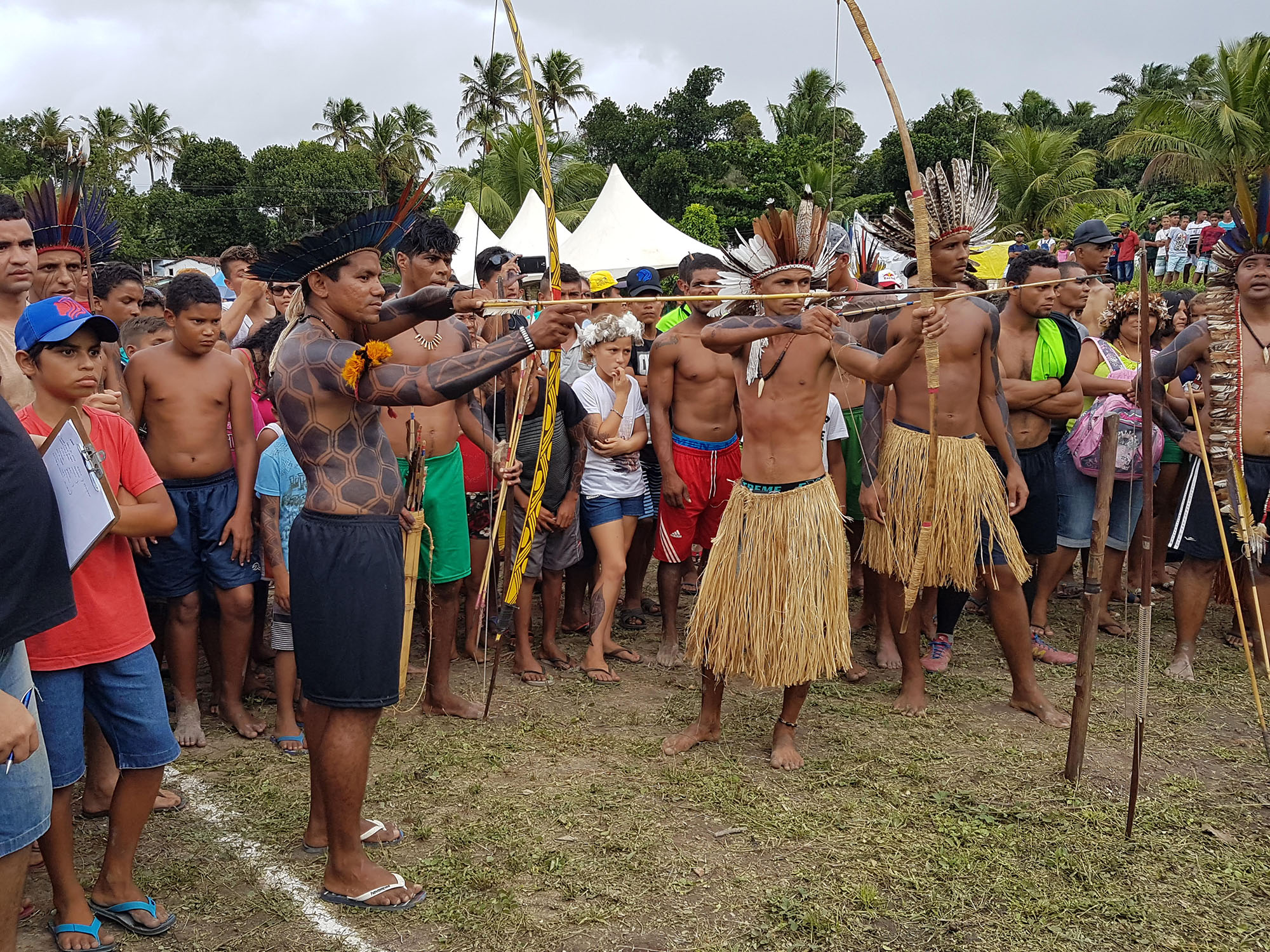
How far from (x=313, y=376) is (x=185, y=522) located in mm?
1918

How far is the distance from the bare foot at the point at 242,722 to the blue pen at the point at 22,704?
2573mm

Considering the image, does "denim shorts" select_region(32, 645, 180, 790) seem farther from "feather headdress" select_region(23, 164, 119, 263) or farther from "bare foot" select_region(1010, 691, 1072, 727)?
"bare foot" select_region(1010, 691, 1072, 727)

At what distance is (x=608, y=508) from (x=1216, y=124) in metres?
26.3

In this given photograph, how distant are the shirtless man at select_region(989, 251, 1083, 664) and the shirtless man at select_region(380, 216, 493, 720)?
328 cm

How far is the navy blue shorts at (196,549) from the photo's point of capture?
185 inches

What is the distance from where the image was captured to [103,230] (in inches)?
208

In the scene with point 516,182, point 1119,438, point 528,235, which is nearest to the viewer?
point 1119,438

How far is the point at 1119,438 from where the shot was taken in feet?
20.9

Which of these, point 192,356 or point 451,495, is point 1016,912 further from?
point 192,356

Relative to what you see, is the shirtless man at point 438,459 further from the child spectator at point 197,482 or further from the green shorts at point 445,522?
the child spectator at point 197,482

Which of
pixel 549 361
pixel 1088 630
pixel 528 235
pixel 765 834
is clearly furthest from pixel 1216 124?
pixel 765 834

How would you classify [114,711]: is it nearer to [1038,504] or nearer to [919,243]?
[919,243]

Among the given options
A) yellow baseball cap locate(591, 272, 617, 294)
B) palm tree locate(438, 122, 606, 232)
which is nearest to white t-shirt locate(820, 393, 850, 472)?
yellow baseball cap locate(591, 272, 617, 294)

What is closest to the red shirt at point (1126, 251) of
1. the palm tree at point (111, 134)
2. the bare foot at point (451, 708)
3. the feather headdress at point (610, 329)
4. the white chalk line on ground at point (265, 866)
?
the feather headdress at point (610, 329)
